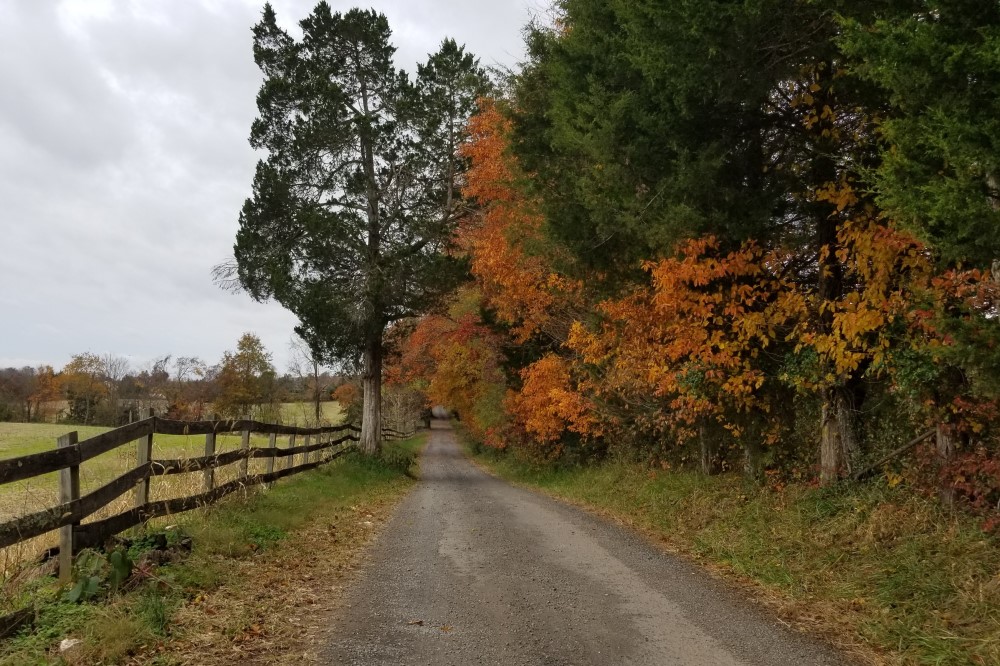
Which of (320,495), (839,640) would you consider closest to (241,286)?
(320,495)

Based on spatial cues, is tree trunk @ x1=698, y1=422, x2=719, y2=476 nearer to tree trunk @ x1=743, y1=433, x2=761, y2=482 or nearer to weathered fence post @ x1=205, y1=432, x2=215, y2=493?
tree trunk @ x1=743, y1=433, x2=761, y2=482

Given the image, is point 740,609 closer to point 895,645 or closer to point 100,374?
point 895,645

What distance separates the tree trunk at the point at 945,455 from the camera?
618 centimetres

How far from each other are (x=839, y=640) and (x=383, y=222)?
16478 mm

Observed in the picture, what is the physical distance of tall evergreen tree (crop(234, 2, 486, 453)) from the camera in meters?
17.4

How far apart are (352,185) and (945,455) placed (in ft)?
52.6

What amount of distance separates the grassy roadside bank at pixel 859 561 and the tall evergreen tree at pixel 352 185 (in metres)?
10.6

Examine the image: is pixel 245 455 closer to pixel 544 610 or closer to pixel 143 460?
pixel 143 460

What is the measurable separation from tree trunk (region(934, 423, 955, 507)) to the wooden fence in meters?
7.82

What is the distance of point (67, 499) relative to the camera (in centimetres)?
500

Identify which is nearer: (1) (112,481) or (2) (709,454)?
(1) (112,481)

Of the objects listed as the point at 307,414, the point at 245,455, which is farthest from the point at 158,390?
the point at 245,455

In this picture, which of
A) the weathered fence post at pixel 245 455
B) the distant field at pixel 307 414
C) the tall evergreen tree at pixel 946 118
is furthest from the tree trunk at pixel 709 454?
the distant field at pixel 307 414

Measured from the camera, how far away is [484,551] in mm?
7371
